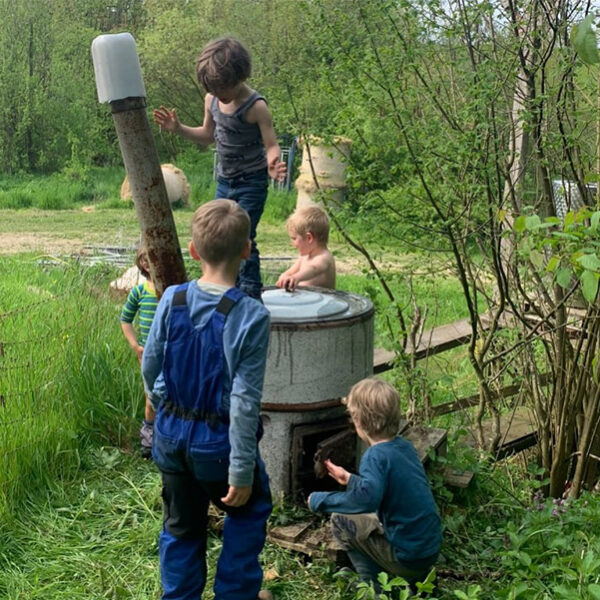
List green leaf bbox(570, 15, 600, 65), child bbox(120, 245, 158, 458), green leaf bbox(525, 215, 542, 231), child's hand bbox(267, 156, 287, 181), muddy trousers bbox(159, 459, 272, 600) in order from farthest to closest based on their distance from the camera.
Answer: child bbox(120, 245, 158, 458), child's hand bbox(267, 156, 287, 181), muddy trousers bbox(159, 459, 272, 600), green leaf bbox(525, 215, 542, 231), green leaf bbox(570, 15, 600, 65)

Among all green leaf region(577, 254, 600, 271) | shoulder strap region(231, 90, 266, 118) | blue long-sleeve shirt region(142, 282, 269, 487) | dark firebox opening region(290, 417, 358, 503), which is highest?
shoulder strap region(231, 90, 266, 118)

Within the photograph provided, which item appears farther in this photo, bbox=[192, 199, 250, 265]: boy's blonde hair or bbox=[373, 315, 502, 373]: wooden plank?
bbox=[373, 315, 502, 373]: wooden plank

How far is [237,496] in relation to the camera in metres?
2.77

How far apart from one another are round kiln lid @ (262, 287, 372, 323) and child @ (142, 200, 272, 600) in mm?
929

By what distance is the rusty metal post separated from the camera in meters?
2.83

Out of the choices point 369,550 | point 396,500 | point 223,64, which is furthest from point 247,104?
point 369,550

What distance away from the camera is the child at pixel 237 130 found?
3688 mm

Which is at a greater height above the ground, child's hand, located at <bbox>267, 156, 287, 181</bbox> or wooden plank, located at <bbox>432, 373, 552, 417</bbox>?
→ child's hand, located at <bbox>267, 156, 287, 181</bbox>

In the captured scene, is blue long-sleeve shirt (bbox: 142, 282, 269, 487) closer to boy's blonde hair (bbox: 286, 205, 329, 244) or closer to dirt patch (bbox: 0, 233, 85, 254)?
boy's blonde hair (bbox: 286, 205, 329, 244)

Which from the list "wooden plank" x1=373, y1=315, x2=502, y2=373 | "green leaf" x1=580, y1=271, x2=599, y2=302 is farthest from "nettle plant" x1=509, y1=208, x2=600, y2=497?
"green leaf" x1=580, y1=271, x2=599, y2=302

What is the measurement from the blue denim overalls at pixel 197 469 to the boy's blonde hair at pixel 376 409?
433mm

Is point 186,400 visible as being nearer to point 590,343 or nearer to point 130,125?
point 130,125

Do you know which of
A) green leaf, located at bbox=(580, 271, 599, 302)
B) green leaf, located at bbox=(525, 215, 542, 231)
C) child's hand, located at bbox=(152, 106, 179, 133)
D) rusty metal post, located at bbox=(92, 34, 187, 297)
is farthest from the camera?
child's hand, located at bbox=(152, 106, 179, 133)

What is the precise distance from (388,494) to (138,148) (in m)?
1.52
